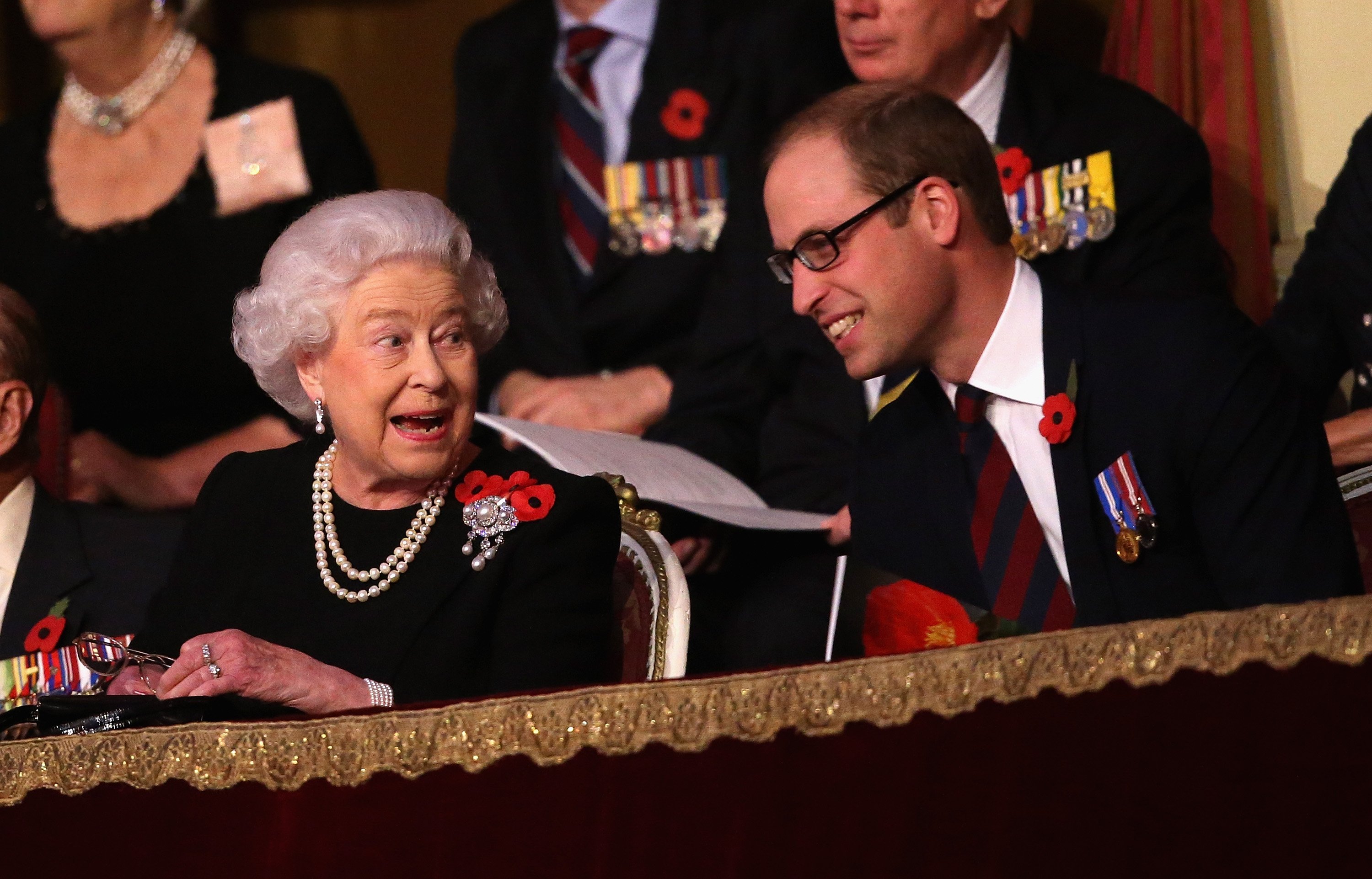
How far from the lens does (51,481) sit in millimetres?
2689

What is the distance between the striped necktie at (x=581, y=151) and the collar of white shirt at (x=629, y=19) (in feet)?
0.06

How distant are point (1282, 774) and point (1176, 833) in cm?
10

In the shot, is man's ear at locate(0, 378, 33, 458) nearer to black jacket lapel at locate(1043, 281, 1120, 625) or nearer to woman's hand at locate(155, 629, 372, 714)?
woman's hand at locate(155, 629, 372, 714)

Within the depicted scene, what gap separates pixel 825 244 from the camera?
1934 millimetres

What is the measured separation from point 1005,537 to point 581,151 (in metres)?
1.41

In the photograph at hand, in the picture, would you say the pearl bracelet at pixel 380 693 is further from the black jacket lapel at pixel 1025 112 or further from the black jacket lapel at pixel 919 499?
the black jacket lapel at pixel 1025 112

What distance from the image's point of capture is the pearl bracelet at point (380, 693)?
165cm

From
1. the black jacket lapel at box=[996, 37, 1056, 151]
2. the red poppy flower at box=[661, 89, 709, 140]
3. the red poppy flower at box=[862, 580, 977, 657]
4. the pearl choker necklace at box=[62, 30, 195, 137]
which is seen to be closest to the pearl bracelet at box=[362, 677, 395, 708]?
the red poppy flower at box=[862, 580, 977, 657]

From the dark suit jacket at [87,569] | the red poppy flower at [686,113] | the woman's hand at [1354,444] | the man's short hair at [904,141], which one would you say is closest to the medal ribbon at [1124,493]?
→ the man's short hair at [904,141]

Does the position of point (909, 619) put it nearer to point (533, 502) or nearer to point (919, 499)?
point (919, 499)

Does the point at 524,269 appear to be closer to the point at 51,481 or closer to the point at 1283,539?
the point at 51,481

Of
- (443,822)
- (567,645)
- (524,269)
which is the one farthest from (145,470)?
(443,822)

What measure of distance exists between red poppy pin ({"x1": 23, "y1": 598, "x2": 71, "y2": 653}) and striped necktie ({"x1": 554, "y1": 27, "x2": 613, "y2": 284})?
1.22m

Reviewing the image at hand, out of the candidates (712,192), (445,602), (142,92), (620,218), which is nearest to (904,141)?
(445,602)
